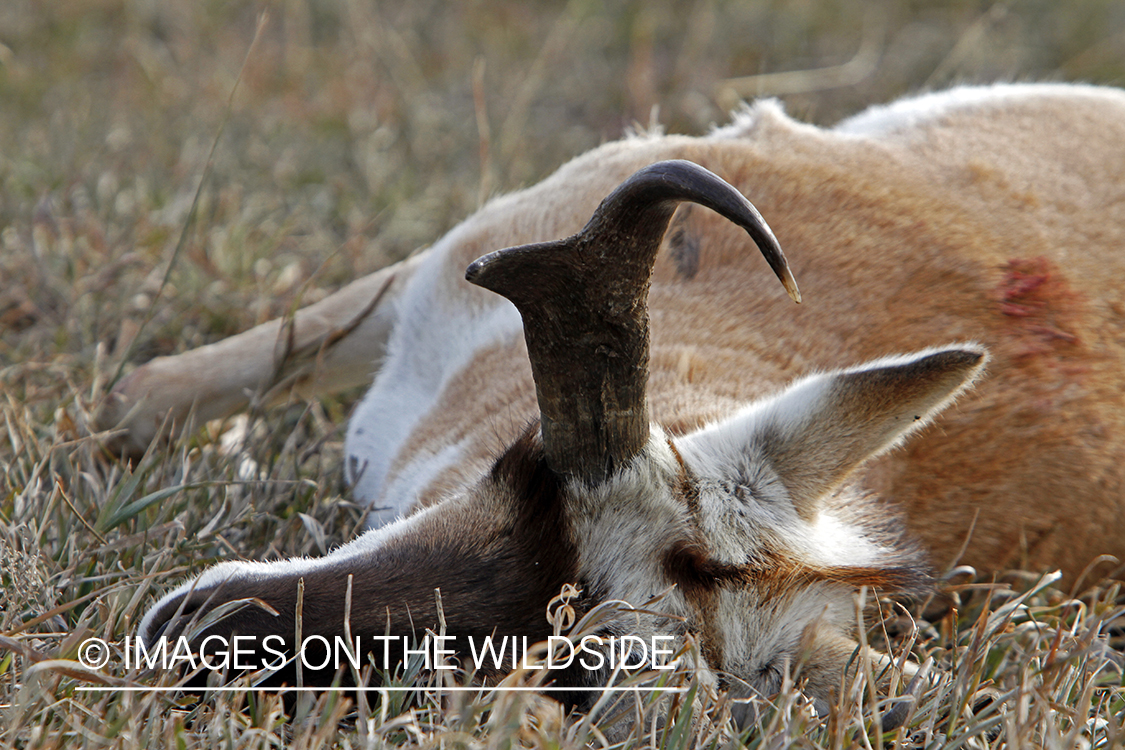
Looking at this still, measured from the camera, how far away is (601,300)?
6.11ft

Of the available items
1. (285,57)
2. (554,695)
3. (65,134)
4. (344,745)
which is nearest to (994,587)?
(554,695)

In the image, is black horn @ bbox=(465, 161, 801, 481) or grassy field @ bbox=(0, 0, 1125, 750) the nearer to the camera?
black horn @ bbox=(465, 161, 801, 481)

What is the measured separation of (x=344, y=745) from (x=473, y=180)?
4.33m

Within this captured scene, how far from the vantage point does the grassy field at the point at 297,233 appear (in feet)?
6.98

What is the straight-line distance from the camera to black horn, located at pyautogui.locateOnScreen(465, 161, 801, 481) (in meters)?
1.73

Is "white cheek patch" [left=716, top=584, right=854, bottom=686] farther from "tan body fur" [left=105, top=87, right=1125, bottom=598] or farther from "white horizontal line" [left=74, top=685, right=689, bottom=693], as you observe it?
"tan body fur" [left=105, top=87, right=1125, bottom=598]

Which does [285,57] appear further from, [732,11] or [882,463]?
[882,463]

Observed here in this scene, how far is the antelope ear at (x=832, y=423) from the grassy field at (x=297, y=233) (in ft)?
1.53

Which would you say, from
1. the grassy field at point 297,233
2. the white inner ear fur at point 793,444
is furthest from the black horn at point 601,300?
the grassy field at point 297,233

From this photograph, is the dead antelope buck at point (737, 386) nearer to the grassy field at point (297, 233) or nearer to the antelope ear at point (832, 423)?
the antelope ear at point (832, 423)

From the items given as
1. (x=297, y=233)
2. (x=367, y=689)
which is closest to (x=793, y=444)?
(x=367, y=689)

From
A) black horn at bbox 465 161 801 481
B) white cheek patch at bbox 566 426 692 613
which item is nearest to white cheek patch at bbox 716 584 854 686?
white cheek patch at bbox 566 426 692 613

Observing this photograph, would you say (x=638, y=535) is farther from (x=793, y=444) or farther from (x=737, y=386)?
(x=737, y=386)

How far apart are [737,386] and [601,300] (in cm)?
107
